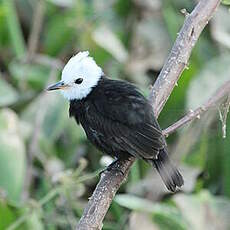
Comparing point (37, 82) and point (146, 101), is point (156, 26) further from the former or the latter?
point (146, 101)

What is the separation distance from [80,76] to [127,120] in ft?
1.72

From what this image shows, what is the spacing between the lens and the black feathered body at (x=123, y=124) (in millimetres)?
4621

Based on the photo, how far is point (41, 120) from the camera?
22.1 ft

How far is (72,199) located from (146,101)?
1.44 metres

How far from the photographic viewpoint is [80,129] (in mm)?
6824

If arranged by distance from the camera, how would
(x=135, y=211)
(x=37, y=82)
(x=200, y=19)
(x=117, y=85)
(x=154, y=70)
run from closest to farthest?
(x=200, y=19) < (x=117, y=85) < (x=135, y=211) < (x=37, y=82) < (x=154, y=70)

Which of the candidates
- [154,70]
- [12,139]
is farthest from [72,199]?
[154,70]

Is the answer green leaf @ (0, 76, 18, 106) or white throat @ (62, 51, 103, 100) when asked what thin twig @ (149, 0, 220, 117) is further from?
green leaf @ (0, 76, 18, 106)

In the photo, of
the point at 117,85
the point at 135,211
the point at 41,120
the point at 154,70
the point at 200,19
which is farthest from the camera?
the point at 154,70

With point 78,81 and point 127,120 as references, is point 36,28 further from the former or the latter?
point 127,120

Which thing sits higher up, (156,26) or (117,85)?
(156,26)

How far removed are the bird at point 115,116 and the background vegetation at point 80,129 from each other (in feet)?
0.76

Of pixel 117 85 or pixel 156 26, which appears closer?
pixel 117 85

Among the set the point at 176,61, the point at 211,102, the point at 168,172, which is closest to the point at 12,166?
the point at 168,172
